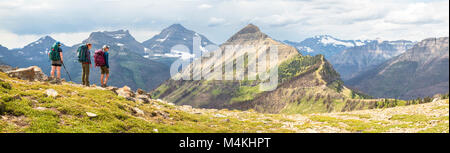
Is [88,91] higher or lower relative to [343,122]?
higher

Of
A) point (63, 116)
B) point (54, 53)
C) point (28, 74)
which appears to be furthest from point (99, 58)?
point (63, 116)

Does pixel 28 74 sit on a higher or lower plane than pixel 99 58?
lower

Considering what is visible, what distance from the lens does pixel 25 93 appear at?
2116 centimetres

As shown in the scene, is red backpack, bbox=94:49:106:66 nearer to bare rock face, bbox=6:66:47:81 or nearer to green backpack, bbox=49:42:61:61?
green backpack, bbox=49:42:61:61

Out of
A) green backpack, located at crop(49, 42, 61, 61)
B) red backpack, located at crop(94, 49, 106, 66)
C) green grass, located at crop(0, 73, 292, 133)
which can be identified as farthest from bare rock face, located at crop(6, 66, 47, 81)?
green grass, located at crop(0, 73, 292, 133)

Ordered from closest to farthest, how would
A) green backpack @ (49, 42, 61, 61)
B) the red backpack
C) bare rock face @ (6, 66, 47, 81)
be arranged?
green backpack @ (49, 42, 61, 61)
the red backpack
bare rock face @ (6, 66, 47, 81)

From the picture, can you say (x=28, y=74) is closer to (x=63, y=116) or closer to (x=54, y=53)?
(x=54, y=53)

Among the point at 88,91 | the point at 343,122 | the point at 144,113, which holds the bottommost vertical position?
the point at 343,122

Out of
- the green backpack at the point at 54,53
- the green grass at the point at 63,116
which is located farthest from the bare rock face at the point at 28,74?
the green grass at the point at 63,116

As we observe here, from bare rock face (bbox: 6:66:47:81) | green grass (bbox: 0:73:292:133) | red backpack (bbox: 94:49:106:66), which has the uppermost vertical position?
red backpack (bbox: 94:49:106:66)
